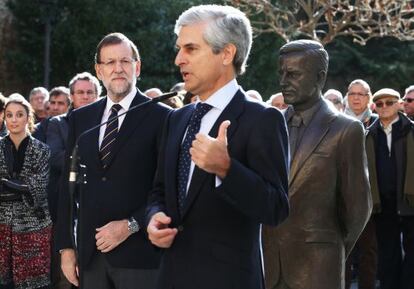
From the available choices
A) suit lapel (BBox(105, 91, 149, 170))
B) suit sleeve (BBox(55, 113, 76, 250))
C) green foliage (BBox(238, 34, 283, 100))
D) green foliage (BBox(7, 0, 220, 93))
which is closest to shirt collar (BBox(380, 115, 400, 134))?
suit lapel (BBox(105, 91, 149, 170))

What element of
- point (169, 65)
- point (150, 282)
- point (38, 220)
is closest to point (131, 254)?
point (150, 282)

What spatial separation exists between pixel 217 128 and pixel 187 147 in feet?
0.59

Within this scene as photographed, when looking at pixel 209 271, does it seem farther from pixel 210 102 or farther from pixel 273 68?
pixel 273 68

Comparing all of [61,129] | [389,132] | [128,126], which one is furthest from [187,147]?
[389,132]

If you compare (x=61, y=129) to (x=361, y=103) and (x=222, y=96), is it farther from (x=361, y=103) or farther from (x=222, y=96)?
(x=222, y=96)

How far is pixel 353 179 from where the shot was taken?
18.0 feet

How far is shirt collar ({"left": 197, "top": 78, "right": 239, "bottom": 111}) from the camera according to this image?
4.11 metres

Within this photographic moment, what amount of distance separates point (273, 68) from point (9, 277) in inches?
632

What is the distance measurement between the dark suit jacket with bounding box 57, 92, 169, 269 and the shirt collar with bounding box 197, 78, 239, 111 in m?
1.47

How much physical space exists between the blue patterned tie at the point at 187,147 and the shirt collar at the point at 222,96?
0.03 m

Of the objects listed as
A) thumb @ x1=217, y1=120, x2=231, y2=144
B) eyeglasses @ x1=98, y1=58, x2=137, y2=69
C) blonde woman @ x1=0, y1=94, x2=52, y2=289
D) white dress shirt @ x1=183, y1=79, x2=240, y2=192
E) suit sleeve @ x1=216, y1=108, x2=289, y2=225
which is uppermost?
eyeglasses @ x1=98, y1=58, x2=137, y2=69

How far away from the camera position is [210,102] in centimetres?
412

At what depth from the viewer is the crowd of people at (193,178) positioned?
3975 mm

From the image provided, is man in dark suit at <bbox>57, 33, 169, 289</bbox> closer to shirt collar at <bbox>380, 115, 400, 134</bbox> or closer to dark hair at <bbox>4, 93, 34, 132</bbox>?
dark hair at <bbox>4, 93, 34, 132</bbox>
